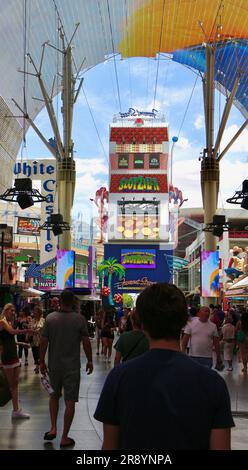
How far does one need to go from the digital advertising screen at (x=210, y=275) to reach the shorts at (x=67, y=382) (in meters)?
23.2

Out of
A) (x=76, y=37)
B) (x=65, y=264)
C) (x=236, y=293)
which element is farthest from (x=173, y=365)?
(x=76, y=37)

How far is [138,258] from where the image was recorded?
206ft

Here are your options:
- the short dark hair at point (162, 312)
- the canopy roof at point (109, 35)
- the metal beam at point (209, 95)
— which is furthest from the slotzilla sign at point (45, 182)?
the short dark hair at point (162, 312)

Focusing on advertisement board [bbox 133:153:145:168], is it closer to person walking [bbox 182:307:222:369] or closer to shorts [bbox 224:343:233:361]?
shorts [bbox 224:343:233:361]

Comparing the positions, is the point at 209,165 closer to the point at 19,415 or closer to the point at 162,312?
the point at 19,415

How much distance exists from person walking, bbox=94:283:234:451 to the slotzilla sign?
129ft

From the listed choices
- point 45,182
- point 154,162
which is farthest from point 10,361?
point 154,162

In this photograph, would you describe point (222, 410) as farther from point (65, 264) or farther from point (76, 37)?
point (76, 37)

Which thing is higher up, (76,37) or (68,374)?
(76,37)

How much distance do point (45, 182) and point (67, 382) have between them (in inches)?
1451

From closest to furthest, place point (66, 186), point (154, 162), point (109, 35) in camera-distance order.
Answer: point (66, 186), point (109, 35), point (154, 162)
